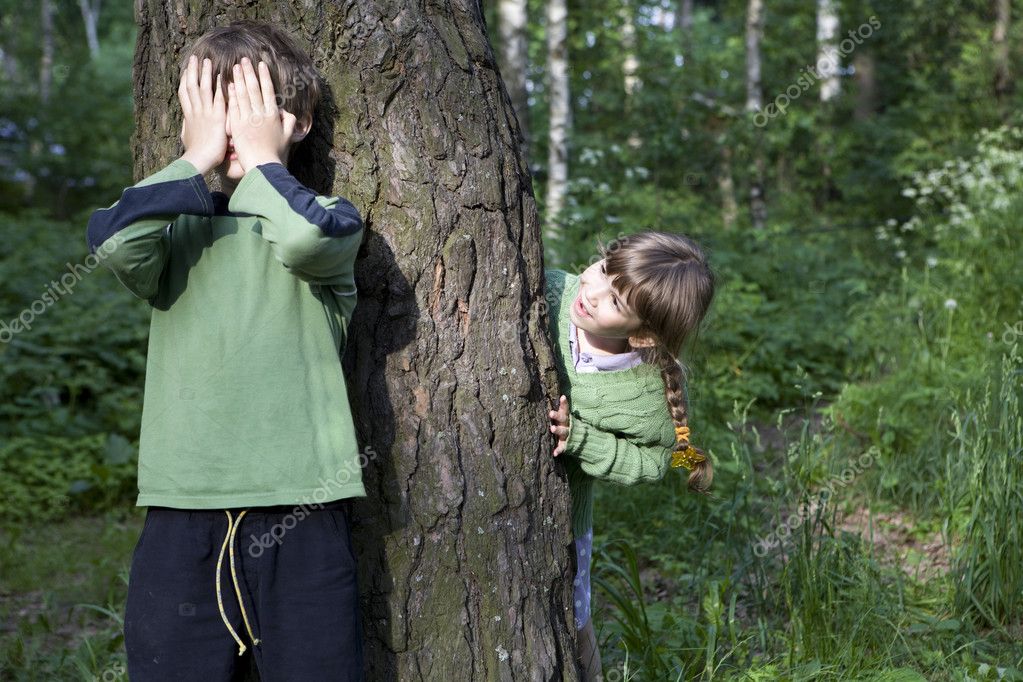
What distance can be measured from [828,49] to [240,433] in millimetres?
14720

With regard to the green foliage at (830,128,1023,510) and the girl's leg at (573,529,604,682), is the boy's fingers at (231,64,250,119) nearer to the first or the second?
the girl's leg at (573,529,604,682)

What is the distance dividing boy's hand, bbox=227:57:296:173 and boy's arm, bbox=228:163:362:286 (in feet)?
0.18

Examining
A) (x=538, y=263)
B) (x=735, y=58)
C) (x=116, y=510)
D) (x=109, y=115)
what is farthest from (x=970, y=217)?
(x=109, y=115)

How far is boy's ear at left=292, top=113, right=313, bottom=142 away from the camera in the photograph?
6.19 ft

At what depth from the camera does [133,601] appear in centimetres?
179

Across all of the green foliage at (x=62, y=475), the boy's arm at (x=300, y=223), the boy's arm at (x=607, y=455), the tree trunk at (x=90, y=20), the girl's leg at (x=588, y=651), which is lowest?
the girl's leg at (x=588, y=651)

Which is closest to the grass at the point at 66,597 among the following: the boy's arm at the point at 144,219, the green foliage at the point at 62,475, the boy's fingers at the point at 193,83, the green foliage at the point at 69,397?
the green foliage at the point at 62,475

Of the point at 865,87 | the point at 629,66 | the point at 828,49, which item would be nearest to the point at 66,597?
the point at 629,66

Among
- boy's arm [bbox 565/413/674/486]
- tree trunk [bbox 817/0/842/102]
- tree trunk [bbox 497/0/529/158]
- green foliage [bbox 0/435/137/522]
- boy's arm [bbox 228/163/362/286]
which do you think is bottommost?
green foliage [bbox 0/435/137/522]

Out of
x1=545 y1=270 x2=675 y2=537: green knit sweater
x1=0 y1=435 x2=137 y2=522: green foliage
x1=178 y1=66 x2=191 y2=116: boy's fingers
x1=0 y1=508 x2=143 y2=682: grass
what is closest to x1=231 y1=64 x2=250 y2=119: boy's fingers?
x1=178 y1=66 x2=191 y2=116: boy's fingers

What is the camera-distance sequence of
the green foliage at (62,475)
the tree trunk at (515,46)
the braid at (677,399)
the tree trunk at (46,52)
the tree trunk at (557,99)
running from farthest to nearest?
the tree trunk at (46,52) < the tree trunk at (557,99) < the tree trunk at (515,46) < the green foliage at (62,475) < the braid at (677,399)

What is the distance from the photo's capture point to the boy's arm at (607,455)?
2.14 m

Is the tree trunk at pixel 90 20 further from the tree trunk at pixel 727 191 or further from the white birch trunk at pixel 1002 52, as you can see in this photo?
the white birch trunk at pixel 1002 52

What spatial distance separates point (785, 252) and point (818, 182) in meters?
6.13
